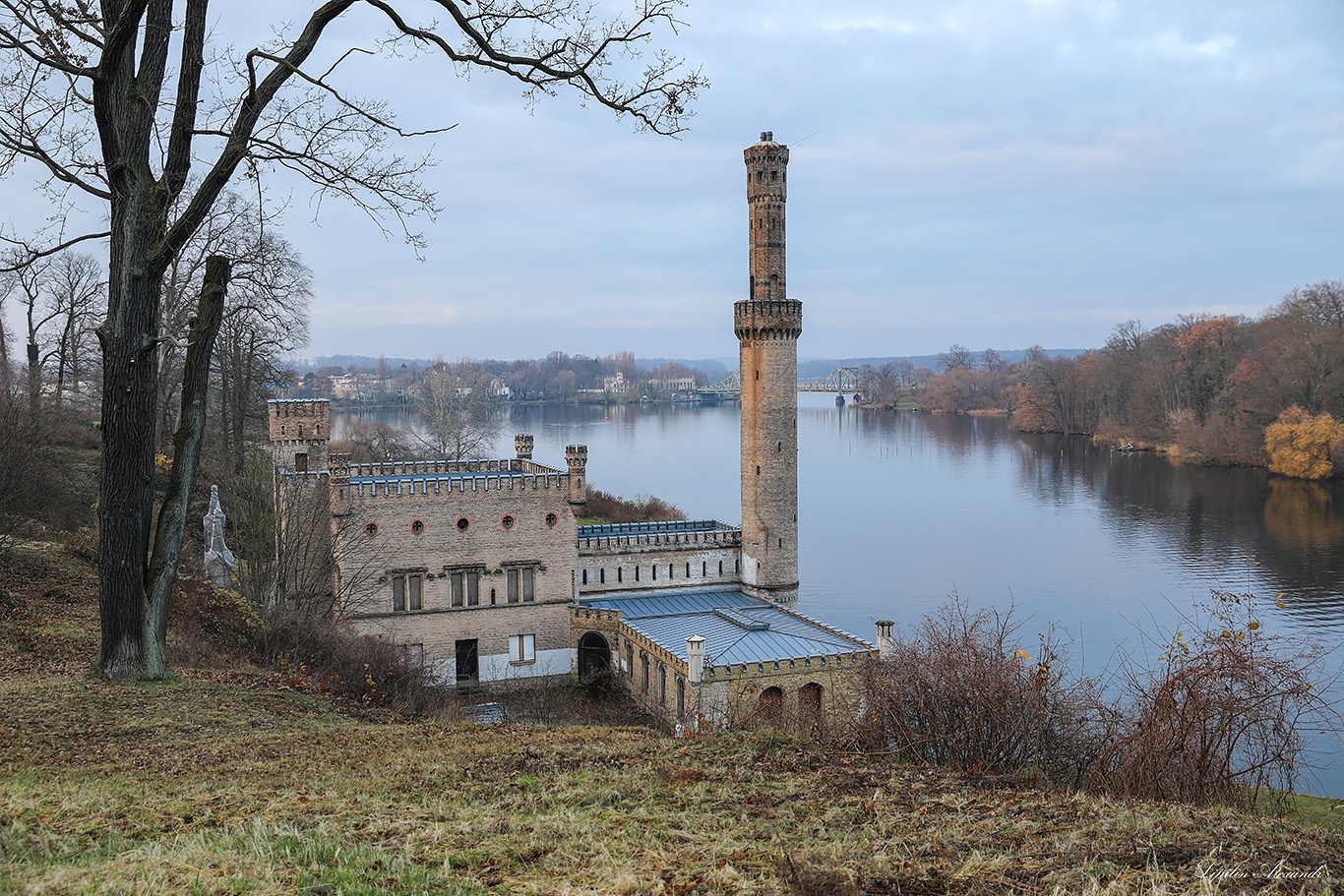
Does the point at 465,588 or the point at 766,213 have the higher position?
the point at 766,213

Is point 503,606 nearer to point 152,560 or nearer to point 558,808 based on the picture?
point 152,560

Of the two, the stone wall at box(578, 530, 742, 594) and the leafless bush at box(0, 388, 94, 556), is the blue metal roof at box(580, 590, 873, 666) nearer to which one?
Answer: the stone wall at box(578, 530, 742, 594)

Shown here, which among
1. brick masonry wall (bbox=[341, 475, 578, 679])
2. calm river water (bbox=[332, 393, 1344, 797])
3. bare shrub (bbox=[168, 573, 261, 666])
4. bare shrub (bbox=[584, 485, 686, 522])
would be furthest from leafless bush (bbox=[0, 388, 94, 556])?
bare shrub (bbox=[584, 485, 686, 522])

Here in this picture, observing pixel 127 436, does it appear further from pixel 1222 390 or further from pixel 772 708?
pixel 1222 390

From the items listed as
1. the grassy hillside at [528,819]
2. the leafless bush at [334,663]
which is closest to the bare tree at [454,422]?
the leafless bush at [334,663]

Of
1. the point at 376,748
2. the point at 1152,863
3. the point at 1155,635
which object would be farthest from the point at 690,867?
the point at 1155,635

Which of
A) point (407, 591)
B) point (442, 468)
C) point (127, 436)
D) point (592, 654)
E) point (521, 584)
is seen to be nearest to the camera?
point (127, 436)

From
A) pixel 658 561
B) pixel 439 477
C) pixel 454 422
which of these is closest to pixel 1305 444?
pixel 658 561
